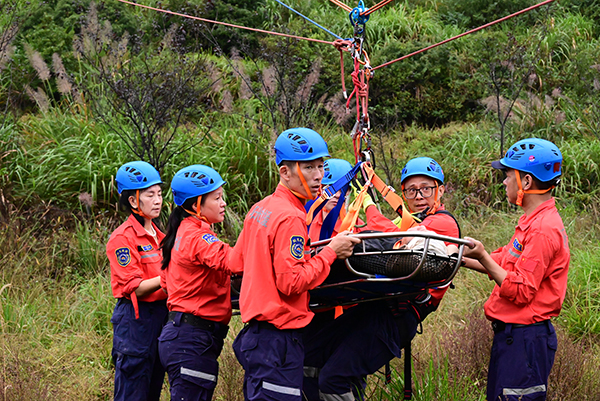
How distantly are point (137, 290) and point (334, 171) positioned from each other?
1.88 m

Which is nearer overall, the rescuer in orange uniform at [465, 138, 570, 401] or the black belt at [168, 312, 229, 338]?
the rescuer in orange uniform at [465, 138, 570, 401]

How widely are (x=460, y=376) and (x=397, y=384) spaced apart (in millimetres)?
630

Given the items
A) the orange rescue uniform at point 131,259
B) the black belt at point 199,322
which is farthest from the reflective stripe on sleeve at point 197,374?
the orange rescue uniform at point 131,259

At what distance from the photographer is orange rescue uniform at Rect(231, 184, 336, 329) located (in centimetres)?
332

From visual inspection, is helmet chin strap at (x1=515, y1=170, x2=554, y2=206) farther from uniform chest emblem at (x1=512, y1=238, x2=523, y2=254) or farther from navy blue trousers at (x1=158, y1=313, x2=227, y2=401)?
navy blue trousers at (x1=158, y1=313, x2=227, y2=401)

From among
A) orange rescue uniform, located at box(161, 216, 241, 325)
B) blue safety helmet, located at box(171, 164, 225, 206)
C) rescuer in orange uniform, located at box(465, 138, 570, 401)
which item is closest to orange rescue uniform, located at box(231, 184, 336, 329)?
orange rescue uniform, located at box(161, 216, 241, 325)

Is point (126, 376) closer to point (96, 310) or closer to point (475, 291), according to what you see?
point (96, 310)

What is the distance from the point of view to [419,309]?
4.14 metres

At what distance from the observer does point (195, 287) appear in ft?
13.4

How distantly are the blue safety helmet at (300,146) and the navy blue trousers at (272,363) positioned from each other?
0.98 metres

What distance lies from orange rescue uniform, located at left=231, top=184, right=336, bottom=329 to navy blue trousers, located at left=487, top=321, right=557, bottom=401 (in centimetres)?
125

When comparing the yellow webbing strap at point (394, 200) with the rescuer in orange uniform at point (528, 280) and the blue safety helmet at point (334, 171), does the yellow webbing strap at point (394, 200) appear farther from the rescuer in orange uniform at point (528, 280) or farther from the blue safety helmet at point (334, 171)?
the blue safety helmet at point (334, 171)

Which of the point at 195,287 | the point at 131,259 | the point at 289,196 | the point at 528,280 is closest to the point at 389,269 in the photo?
the point at 289,196

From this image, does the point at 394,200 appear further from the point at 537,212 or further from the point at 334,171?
the point at 334,171
